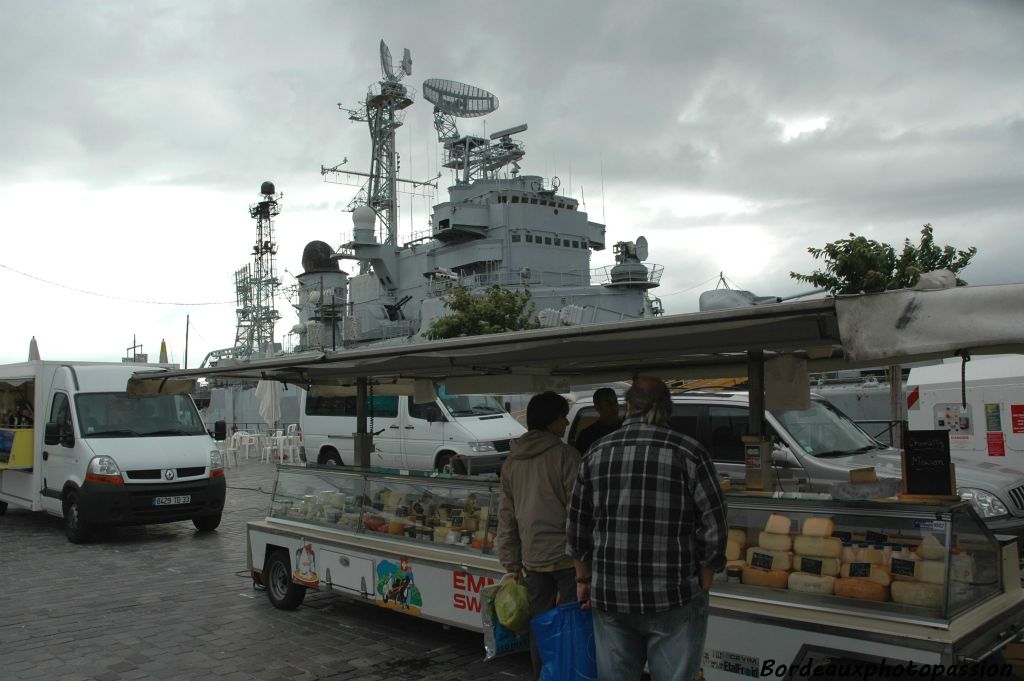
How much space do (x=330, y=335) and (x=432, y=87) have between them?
14656 millimetres

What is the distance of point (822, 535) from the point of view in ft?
13.3

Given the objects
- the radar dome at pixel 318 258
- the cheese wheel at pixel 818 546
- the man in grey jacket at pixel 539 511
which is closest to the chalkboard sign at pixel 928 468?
the cheese wheel at pixel 818 546

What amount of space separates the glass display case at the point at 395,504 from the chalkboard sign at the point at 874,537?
2430 mm

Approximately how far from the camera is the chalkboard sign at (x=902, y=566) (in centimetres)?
373

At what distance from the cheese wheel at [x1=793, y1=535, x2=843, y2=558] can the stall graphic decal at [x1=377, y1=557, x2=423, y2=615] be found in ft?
9.01

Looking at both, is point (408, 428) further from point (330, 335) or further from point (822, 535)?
point (330, 335)

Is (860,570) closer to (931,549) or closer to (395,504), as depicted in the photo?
(931,549)

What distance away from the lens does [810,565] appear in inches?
160

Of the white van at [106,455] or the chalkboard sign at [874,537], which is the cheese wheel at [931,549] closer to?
the chalkboard sign at [874,537]

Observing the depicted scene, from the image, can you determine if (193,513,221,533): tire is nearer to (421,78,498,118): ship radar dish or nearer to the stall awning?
the stall awning

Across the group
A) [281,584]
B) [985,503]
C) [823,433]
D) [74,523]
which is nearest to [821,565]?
[985,503]

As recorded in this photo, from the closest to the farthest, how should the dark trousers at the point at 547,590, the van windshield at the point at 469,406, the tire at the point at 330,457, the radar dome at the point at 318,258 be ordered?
the dark trousers at the point at 547,590 → the van windshield at the point at 469,406 → the tire at the point at 330,457 → the radar dome at the point at 318,258

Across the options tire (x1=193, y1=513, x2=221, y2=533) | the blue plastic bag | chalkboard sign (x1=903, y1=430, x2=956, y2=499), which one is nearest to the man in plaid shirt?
the blue plastic bag

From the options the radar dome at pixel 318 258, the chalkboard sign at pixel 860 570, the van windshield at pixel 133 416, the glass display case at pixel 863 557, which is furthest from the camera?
the radar dome at pixel 318 258
